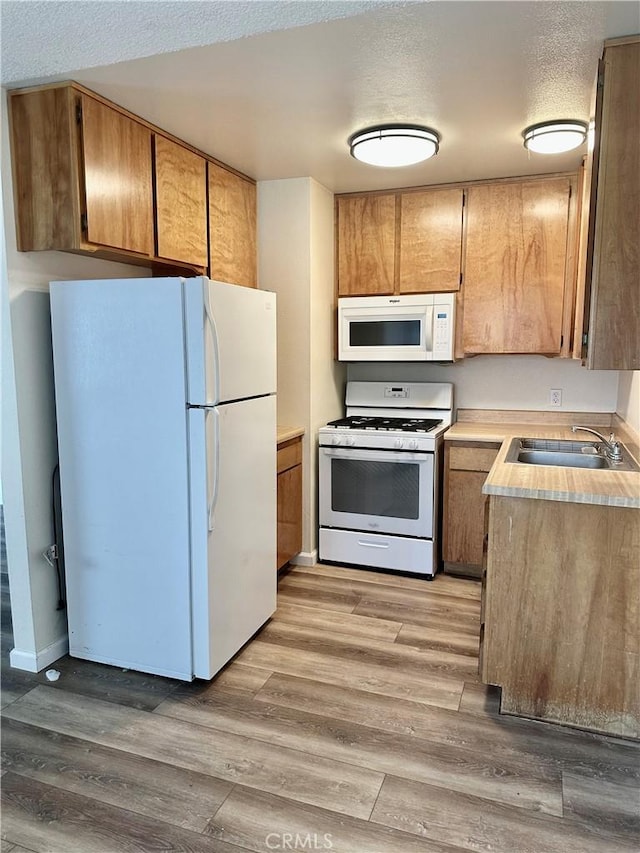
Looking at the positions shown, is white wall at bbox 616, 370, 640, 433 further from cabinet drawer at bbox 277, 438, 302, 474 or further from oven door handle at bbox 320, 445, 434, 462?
cabinet drawer at bbox 277, 438, 302, 474

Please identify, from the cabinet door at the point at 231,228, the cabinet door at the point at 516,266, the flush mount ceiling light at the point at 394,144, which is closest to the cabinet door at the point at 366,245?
the cabinet door at the point at 516,266

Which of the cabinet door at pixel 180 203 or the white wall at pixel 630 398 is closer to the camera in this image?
the cabinet door at pixel 180 203

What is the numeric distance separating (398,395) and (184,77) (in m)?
2.38

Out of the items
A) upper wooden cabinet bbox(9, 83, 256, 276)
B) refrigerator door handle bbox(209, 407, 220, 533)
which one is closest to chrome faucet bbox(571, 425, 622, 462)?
refrigerator door handle bbox(209, 407, 220, 533)

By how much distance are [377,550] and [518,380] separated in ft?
4.75

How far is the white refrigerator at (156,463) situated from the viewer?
2.22 metres

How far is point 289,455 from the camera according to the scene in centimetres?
339

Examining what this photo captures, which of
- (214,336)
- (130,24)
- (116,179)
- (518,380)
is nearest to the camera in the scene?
(130,24)

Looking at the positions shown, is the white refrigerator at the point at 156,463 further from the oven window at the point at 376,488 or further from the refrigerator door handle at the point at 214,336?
the oven window at the point at 376,488

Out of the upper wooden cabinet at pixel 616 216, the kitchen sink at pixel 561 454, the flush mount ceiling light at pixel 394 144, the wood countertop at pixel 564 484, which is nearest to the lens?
the upper wooden cabinet at pixel 616 216

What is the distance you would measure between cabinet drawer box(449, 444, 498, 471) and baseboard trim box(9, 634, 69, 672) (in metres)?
2.25

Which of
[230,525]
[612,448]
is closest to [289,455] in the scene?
[230,525]

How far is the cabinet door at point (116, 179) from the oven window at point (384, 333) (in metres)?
1.50

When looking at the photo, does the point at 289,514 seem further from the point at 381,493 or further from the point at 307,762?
the point at 307,762
